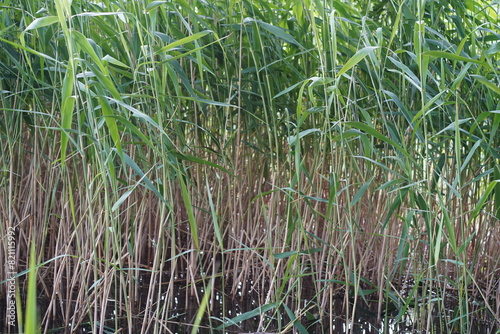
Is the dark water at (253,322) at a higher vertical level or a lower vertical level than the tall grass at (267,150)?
lower

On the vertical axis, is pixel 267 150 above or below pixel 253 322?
above

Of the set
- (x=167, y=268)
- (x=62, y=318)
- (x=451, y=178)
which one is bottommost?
(x=167, y=268)

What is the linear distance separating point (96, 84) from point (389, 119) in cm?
91

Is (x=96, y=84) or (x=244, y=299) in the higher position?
(x=96, y=84)

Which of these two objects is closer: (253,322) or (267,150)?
(253,322)

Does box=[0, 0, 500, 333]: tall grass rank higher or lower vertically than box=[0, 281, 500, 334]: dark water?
higher

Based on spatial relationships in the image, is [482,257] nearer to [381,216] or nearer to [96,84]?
[381,216]

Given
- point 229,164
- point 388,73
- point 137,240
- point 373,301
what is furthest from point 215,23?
point 373,301

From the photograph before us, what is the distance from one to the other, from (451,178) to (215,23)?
2.86 ft

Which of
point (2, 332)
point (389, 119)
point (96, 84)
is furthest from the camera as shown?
point (389, 119)

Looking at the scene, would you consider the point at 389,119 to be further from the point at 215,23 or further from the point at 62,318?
the point at 62,318

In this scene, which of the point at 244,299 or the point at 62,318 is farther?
the point at 244,299

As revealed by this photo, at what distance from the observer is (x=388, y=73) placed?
59.4 inches

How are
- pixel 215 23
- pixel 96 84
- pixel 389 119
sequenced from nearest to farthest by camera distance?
pixel 96 84
pixel 215 23
pixel 389 119
